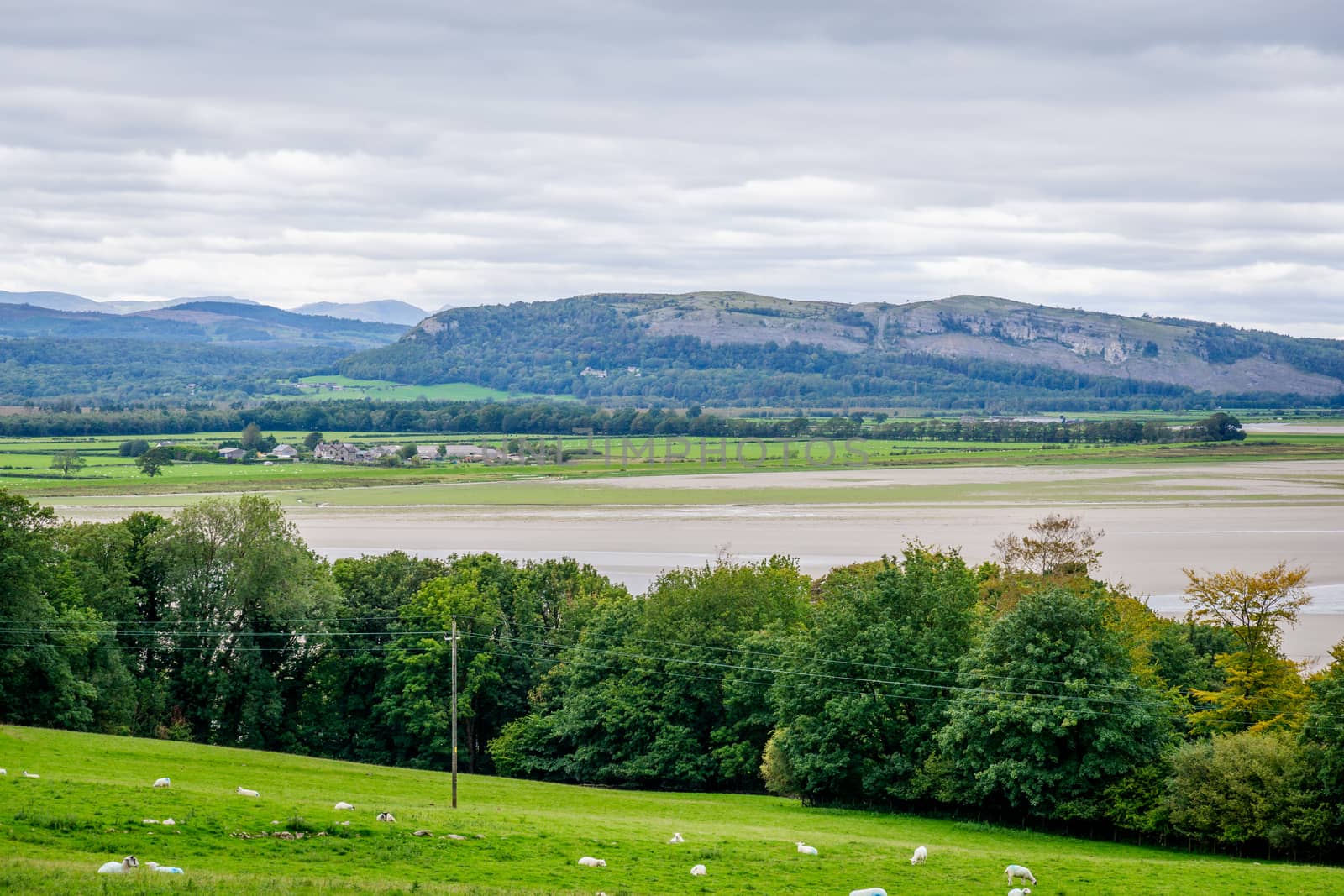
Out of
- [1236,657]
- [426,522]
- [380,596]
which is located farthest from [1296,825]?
[426,522]

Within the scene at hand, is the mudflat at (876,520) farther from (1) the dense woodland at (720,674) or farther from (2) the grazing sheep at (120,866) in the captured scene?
(2) the grazing sheep at (120,866)

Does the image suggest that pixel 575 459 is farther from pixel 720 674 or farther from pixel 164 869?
pixel 164 869

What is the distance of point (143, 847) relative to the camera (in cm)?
1533

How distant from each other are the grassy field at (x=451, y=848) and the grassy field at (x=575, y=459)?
2485 inches

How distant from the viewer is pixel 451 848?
17.1 meters

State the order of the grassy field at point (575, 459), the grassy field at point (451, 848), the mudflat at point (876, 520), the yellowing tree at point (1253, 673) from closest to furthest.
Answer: the grassy field at point (451, 848)
the yellowing tree at point (1253, 673)
the mudflat at point (876, 520)
the grassy field at point (575, 459)

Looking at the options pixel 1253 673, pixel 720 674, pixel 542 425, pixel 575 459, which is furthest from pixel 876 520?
pixel 542 425

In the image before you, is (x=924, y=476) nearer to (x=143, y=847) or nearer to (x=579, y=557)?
(x=579, y=557)

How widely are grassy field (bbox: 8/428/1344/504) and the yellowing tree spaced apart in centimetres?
5633

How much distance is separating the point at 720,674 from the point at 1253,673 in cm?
1256

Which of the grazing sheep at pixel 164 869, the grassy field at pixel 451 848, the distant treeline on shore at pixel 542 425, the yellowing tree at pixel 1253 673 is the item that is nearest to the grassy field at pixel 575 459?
the distant treeline on shore at pixel 542 425

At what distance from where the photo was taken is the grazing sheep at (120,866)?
13.5 meters

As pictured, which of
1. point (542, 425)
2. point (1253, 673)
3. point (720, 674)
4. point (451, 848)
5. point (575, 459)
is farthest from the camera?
point (542, 425)

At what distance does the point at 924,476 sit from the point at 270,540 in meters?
73.2
